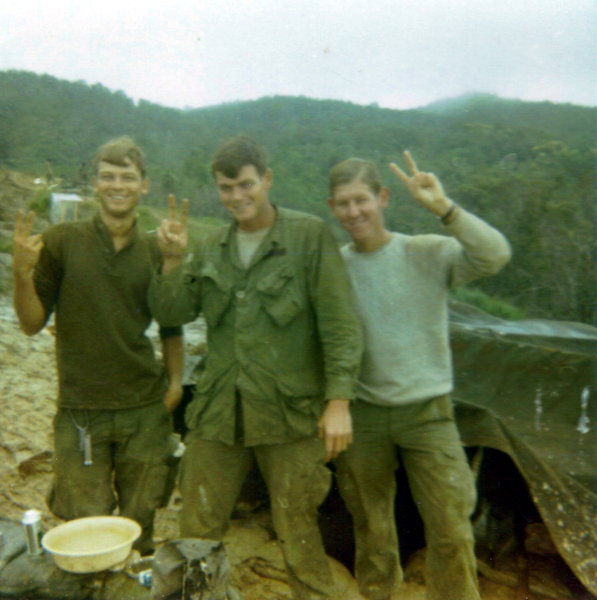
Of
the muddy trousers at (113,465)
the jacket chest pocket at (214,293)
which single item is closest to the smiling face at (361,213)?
the jacket chest pocket at (214,293)

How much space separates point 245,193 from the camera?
8.11 feet

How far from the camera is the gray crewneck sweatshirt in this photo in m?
2.58

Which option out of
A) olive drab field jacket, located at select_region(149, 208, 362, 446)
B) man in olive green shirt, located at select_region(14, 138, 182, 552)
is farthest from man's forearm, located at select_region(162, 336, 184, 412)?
olive drab field jacket, located at select_region(149, 208, 362, 446)

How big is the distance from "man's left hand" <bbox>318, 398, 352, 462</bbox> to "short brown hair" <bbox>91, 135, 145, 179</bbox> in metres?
1.38

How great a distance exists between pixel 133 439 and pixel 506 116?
15.6ft

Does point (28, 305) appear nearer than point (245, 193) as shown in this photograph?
No

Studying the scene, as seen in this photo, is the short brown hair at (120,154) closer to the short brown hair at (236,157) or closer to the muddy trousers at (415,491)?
the short brown hair at (236,157)

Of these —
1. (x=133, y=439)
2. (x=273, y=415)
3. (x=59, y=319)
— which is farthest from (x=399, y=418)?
(x=59, y=319)

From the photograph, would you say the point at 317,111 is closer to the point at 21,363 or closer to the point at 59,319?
the point at 59,319

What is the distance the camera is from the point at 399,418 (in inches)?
102

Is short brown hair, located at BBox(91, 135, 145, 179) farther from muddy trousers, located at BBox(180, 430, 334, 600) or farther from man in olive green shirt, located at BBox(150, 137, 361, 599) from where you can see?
muddy trousers, located at BBox(180, 430, 334, 600)

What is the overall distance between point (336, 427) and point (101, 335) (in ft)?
3.73

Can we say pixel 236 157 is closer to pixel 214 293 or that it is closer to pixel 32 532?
pixel 214 293

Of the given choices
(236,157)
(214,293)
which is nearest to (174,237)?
(214,293)
